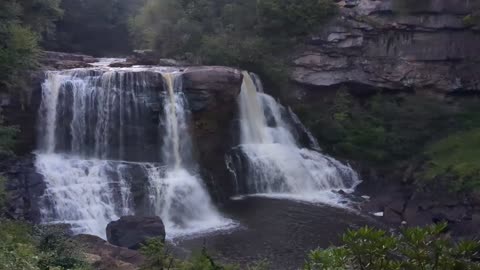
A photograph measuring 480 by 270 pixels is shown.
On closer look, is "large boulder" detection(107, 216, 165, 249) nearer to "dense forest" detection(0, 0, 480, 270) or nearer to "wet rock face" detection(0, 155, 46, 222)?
"wet rock face" detection(0, 155, 46, 222)

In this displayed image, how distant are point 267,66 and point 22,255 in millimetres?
18533

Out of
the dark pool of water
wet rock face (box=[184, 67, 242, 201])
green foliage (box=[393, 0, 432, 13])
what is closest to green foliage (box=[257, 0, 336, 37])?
green foliage (box=[393, 0, 432, 13])

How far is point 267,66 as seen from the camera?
27672mm

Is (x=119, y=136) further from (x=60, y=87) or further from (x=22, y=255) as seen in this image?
(x=22, y=255)

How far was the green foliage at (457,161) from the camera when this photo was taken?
21844mm

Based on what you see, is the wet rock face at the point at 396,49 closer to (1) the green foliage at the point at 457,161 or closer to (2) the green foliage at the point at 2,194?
(1) the green foliage at the point at 457,161

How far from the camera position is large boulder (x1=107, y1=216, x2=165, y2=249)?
17.0 m

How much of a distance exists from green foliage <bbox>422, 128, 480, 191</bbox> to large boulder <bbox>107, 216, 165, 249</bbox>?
10.9 m

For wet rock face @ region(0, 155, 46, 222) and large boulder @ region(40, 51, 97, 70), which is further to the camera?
large boulder @ region(40, 51, 97, 70)

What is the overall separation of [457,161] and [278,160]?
22.5ft

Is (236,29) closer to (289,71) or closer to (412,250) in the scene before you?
(289,71)

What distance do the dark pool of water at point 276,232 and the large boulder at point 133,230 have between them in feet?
2.73

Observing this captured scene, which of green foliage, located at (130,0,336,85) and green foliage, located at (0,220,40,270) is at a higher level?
green foliage, located at (130,0,336,85)

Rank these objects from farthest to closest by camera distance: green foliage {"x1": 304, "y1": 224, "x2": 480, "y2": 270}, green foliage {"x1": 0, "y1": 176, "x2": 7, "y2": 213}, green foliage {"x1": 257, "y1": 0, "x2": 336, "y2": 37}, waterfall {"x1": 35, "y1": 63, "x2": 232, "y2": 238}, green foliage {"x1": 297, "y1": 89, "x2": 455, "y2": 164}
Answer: green foliage {"x1": 257, "y1": 0, "x2": 336, "y2": 37} < green foliage {"x1": 297, "y1": 89, "x2": 455, "y2": 164} < waterfall {"x1": 35, "y1": 63, "x2": 232, "y2": 238} < green foliage {"x1": 0, "y1": 176, "x2": 7, "y2": 213} < green foliage {"x1": 304, "y1": 224, "x2": 480, "y2": 270}
